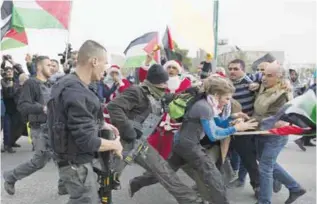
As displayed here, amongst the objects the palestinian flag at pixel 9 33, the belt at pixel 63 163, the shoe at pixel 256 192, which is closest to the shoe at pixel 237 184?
the shoe at pixel 256 192

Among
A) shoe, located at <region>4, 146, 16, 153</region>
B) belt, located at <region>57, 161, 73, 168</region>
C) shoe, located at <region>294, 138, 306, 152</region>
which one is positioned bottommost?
shoe, located at <region>4, 146, 16, 153</region>

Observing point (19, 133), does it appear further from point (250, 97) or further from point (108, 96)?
point (250, 97)

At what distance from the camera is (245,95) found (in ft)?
16.6

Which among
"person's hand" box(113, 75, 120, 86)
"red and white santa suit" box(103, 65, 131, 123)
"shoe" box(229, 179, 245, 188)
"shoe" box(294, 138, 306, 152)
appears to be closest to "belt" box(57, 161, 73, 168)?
"shoe" box(229, 179, 245, 188)

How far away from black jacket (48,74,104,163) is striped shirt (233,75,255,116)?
251cm

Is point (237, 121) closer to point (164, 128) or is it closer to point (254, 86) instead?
point (254, 86)

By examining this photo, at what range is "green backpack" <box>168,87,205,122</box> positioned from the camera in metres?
4.31

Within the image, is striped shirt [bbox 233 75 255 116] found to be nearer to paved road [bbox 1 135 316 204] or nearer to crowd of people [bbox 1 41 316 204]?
crowd of people [bbox 1 41 316 204]

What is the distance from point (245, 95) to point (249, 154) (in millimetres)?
708

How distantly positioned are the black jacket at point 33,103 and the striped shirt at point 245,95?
2.37 meters

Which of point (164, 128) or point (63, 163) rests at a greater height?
point (63, 163)

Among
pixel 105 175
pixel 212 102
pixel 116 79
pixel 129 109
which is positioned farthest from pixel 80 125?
pixel 116 79

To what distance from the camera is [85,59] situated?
3.03 m

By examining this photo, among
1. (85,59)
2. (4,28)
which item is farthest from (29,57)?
(85,59)
